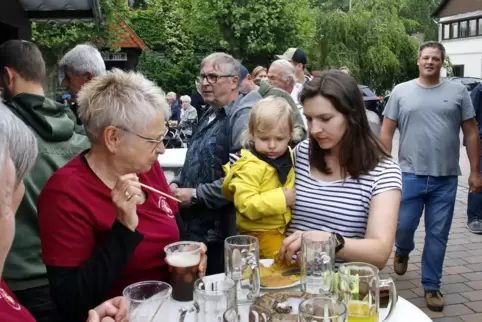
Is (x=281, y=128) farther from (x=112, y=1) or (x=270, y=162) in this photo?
(x=112, y=1)

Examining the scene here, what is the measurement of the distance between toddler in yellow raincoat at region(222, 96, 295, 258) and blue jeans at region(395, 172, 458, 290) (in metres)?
1.79

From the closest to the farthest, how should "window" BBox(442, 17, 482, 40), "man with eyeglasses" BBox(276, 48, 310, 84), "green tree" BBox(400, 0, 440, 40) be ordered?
"man with eyeglasses" BBox(276, 48, 310, 84) < "window" BBox(442, 17, 482, 40) < "green tree" BBox(400, 0, 440, 40)

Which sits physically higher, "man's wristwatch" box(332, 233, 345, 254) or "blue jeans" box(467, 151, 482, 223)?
"man's wristwatch" box(332, 233, 345, 254)

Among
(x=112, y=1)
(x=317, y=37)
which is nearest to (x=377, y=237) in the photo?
(x=112, y=1)

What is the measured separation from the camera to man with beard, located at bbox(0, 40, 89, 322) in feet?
7.41

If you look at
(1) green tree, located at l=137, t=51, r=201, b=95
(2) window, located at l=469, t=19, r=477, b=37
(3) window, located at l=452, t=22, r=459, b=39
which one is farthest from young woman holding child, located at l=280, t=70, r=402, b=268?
(3) window, located at l=452, t=22, r=459, b=39

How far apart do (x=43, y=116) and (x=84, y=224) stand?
867 mm

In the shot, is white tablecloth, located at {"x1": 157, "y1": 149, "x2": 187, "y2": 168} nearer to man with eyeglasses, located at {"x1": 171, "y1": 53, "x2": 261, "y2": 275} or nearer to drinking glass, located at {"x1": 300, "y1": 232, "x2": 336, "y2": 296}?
man with eyeglasses, located at {"x1": 171, "y1": 53, "x2": 261, "y2": 275}

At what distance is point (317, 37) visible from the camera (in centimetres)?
2091

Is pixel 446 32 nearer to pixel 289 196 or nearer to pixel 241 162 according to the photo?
pixel 241 162

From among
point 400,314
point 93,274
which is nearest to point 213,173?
point 93,274

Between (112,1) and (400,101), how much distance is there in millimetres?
6171

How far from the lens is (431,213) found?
3.89m

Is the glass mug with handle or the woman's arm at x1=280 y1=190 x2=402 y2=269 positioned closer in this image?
the glass mug with handle
